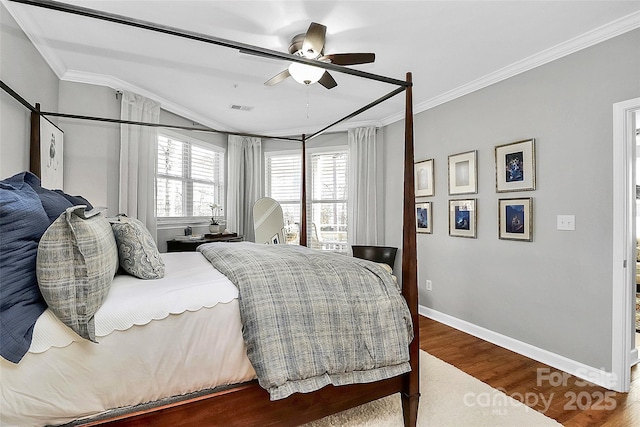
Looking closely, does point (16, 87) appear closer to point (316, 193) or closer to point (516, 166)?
point (316, 193)

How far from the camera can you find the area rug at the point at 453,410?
1868 mm

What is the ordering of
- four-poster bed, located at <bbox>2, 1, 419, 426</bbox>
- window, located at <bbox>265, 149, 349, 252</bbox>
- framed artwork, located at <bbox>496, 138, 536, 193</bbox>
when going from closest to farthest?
four-poster bed, located at <bbox>2, 1, 419, 426</bbox>, framed artwork, located at <bbox>496, 138, 536, 193</bbox>, window, located at <bbox>265, 149, 349, 252</bbox>

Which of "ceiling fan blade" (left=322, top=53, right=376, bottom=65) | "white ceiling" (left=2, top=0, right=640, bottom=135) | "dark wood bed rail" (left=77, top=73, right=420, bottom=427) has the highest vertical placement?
"white ceiling" (left=2, top=0, right=640, bottom=135)

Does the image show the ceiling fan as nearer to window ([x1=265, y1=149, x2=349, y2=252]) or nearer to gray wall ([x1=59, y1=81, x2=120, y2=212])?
gray wall ([x1=59, y1=81, x2=120, y2=212])

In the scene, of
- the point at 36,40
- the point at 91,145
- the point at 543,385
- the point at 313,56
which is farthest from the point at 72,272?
the point at 543,385

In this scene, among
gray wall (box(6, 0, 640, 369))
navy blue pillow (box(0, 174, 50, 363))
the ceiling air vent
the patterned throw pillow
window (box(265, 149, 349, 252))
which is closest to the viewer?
navy blue pillow (box(0, 174, 50, 363))

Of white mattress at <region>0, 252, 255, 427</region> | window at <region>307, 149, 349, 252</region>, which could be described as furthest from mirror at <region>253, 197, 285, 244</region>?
white mattress at <region>0, 252, 255, 427</region>

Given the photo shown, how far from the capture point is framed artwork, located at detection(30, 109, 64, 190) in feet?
7.79

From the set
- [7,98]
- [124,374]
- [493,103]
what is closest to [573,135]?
[493,103]

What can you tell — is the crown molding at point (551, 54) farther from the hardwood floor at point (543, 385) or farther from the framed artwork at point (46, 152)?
the framed artwork at point (46, 152)

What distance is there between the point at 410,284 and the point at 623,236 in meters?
1.67

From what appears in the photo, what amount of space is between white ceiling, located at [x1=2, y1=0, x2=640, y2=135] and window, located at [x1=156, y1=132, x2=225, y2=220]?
732 mm

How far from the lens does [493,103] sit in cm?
311

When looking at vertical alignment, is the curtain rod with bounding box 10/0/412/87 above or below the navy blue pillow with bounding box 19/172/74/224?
above
